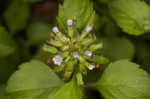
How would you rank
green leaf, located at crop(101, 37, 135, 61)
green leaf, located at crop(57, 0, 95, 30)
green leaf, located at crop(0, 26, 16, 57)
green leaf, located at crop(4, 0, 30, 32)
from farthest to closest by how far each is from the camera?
green leaf, located at crop(4, 0, 30, 32) < green leaf, located at crop(101, 37, 135, 61) < green leaf, located at crop(0, 26, 16, 57) < green leaf, located at crop(57, 0, 95, 30)

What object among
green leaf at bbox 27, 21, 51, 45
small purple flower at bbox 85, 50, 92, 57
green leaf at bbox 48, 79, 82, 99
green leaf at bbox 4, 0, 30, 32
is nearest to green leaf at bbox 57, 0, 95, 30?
small purple flower at bbox 85, 50, 92, 57

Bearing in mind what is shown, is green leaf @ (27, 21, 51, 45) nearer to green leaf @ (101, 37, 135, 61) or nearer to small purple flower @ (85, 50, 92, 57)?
green leaf @ (101, 37, 135, 61)

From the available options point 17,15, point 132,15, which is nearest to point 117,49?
point 132,15

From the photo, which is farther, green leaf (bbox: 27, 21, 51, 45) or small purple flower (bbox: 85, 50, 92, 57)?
green leaf (bbox: 27, 21, 51, 45)

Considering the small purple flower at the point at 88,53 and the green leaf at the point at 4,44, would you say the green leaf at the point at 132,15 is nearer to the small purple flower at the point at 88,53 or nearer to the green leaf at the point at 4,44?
the small purple flower at the point at 88,53

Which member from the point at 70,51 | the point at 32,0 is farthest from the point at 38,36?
the point at 70,51

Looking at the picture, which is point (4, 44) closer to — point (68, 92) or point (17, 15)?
point (17, 15)

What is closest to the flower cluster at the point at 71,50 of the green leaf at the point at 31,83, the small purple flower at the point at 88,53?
the small purple flower at the point at 88,53
